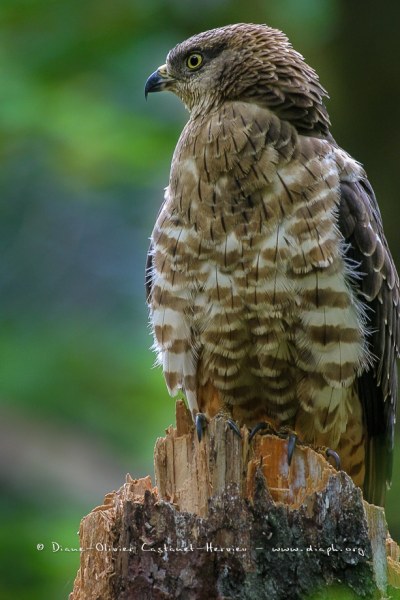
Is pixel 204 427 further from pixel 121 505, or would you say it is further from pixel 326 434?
pixel 326 434

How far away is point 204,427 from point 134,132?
2.35 m

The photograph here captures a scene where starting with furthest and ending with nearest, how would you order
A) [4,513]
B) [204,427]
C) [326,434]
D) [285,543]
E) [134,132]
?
[134,132] < [4,513] < [326,434] < [204,427] < [285,543]

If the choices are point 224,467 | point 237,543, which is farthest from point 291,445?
point 237,543

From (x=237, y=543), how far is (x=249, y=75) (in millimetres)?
2417

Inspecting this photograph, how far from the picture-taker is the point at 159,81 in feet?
18.1

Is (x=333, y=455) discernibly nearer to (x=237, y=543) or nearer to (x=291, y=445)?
(x=291, y=445)

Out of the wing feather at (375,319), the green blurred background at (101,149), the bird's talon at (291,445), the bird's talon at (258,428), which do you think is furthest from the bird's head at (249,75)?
the bird's talon at (291,445)

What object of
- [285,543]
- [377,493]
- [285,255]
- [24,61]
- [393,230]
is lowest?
[285,543]

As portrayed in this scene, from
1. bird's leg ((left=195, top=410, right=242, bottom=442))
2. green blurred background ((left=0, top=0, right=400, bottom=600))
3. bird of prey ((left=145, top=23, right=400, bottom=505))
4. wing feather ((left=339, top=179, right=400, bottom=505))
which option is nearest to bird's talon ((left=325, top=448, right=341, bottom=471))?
bird of prey ((left=145, top=23, right=400, bottom=505))

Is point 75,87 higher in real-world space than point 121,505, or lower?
higher

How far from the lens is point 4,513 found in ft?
19.0

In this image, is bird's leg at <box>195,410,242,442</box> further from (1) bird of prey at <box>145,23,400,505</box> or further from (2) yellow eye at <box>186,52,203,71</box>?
(2) yellow eye at <box>186,52,203,71</box>

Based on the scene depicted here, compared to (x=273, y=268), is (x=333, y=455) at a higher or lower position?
lower

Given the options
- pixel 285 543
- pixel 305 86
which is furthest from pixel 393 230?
pixel 285 543
